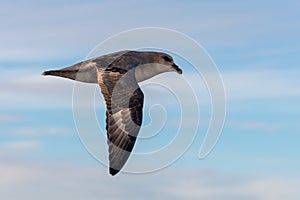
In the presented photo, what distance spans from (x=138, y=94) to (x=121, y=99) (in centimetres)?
58

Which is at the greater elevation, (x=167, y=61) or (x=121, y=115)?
(x=167, y=61)

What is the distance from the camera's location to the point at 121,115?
2339 cm

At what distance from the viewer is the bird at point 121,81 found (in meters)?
22.7

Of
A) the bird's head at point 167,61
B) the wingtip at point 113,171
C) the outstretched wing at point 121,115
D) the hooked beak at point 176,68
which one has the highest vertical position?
the bird's head at point 167,61

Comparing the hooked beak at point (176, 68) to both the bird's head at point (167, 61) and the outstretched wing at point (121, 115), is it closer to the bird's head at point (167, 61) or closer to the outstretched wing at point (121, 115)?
the bird's head at point (167, 61)

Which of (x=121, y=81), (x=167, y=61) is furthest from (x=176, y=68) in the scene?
(x=121, y=81)

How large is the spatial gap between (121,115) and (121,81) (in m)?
1.53

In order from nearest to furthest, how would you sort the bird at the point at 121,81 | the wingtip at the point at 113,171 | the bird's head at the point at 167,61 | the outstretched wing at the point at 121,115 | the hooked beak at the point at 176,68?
1. the wingtip at the point at 113,171
2. the outstretched wing at the point at 121,115
3. the bird at the point at 121,81
4. the hooked beak at the point at 176,68
5. the bird's head at the point at 167,61

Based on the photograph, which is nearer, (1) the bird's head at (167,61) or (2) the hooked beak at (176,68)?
(2) the hooked beak at (176,68)

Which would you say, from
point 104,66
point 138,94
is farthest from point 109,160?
point 104,66

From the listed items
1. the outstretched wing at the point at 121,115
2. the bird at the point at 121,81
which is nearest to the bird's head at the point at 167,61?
the bird at the point at 121,81

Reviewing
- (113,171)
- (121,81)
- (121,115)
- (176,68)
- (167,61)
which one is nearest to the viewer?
(113,171)

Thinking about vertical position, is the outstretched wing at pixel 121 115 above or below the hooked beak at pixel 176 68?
below

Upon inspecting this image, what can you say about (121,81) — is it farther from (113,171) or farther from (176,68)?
(113,171)
